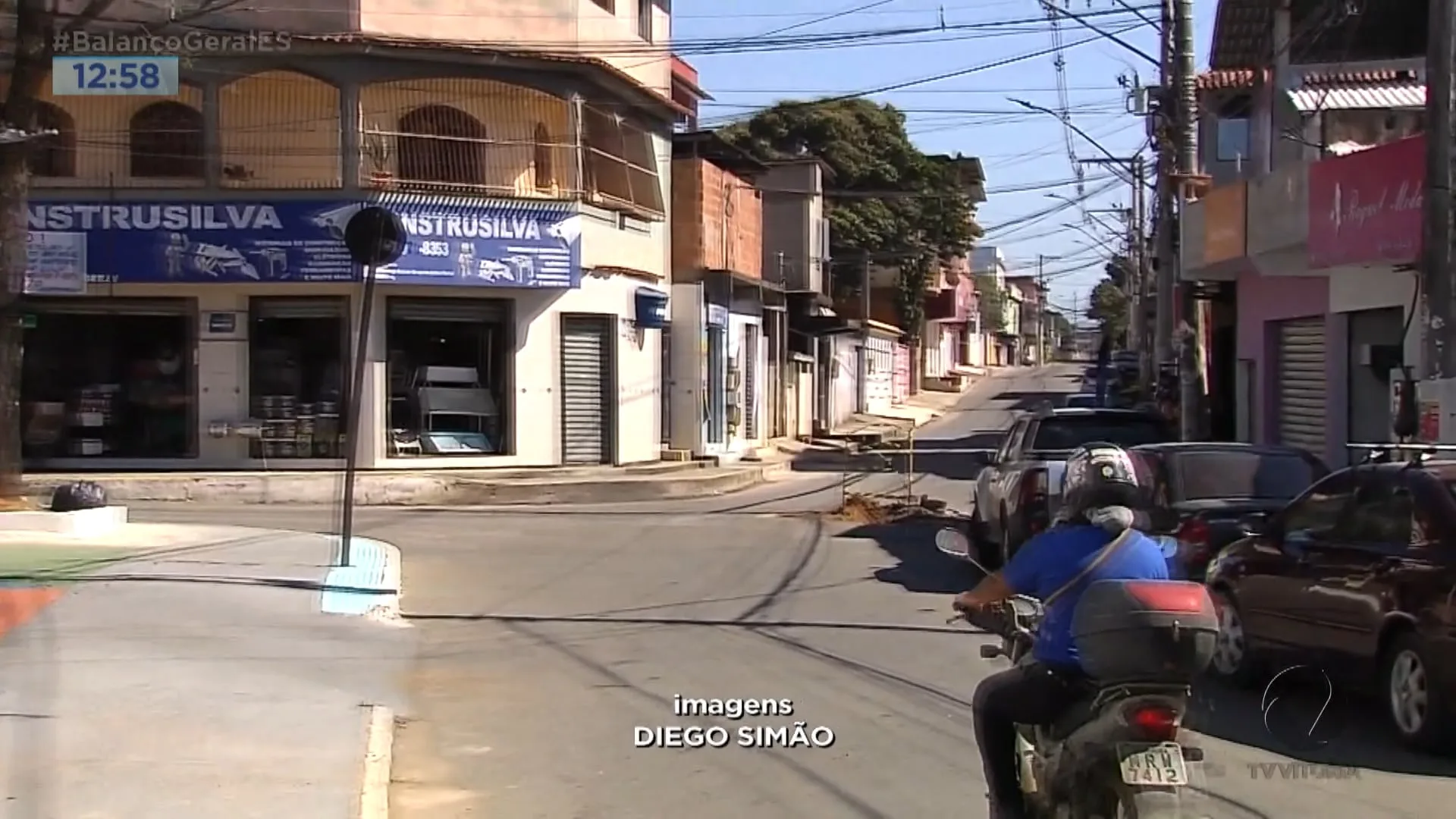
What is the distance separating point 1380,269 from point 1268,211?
2108 millimetres

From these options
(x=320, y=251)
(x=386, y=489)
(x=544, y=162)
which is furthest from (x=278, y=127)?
(x=386, y=489)

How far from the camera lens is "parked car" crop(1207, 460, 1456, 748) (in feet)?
28.3

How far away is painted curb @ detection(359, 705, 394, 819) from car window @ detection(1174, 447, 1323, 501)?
6.56m

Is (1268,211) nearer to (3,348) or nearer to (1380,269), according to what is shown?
(1380,269)

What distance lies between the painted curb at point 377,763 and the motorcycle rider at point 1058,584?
8.62 ft

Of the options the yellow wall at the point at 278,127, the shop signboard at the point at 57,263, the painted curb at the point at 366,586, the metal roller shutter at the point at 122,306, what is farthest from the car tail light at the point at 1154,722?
the shop signboard at the point at 57,263

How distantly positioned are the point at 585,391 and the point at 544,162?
13.0 ft

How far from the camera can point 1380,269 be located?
19797 mm

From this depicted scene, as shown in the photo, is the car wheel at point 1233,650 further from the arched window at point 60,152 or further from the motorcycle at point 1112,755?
the arched window at point 60,152

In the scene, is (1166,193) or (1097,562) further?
(1166,193)

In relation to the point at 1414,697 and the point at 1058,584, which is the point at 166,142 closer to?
the point at 1414,697

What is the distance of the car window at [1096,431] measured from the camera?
56.7 feet

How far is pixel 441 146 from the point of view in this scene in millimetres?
27594

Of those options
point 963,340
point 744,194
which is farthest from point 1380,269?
point 963,340
